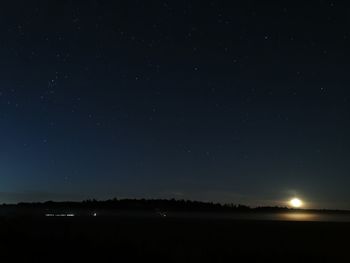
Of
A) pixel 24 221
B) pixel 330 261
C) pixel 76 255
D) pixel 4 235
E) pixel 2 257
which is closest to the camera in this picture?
pixel 2 257

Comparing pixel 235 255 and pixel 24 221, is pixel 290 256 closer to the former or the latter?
pixel 235 255

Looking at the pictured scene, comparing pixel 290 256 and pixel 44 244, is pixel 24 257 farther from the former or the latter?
pixel 290 256

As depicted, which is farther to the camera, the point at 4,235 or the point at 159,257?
the point at 4,235

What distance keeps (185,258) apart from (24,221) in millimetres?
16816

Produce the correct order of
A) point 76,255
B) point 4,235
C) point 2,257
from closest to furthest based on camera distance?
point 2,257
point 76,255
point 4,235

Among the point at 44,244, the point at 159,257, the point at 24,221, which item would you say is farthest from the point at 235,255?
the point at 24,221

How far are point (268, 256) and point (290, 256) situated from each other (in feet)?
5.15

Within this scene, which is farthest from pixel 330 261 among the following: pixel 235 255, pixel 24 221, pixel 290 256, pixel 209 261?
pixel 24 221

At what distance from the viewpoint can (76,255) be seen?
24516 millimetres

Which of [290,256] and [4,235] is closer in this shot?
[290,256]

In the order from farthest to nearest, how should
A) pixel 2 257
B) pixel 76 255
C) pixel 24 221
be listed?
pixel 24 221 → pixel 76 255 → pixel 2 257

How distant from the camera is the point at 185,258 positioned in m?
24.8

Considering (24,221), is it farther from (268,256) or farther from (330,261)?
(330,261)

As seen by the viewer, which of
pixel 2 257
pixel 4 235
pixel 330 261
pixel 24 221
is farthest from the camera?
pixel 24 221
